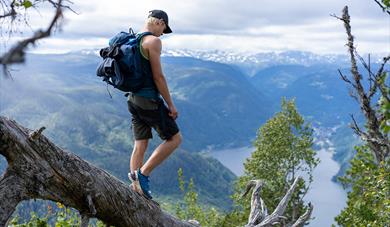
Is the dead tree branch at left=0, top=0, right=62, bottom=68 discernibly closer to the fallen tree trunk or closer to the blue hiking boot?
the fallen tree trunk

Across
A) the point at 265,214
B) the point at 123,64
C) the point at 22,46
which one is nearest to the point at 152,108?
the point at 123,64

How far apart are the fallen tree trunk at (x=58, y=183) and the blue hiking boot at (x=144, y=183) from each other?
1.30 ft

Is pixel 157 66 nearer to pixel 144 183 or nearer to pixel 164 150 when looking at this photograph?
pixel 164 150

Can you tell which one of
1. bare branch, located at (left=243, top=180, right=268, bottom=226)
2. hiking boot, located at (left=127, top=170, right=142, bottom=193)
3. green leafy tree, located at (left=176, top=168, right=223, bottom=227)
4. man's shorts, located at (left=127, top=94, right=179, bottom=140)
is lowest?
green leafy tree, located at (left=176, top=168, right=223, bottom=227)

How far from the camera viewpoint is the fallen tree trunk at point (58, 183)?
587cm

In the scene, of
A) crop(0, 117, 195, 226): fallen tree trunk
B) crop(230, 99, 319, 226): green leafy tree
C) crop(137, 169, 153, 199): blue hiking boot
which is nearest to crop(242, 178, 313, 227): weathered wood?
crop(137, 169, 153, 199): blue hiking boot

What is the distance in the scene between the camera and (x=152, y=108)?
7.94 m

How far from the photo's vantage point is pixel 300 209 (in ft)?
120

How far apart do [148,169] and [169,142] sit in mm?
691

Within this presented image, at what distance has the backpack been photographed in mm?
7371

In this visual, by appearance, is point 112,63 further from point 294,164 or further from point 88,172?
point 294,164

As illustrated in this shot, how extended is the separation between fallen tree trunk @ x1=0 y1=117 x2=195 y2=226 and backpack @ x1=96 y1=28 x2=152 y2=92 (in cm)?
153

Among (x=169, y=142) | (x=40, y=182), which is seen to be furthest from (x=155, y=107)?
(x=40, y=182)

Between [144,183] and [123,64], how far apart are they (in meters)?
2.25
